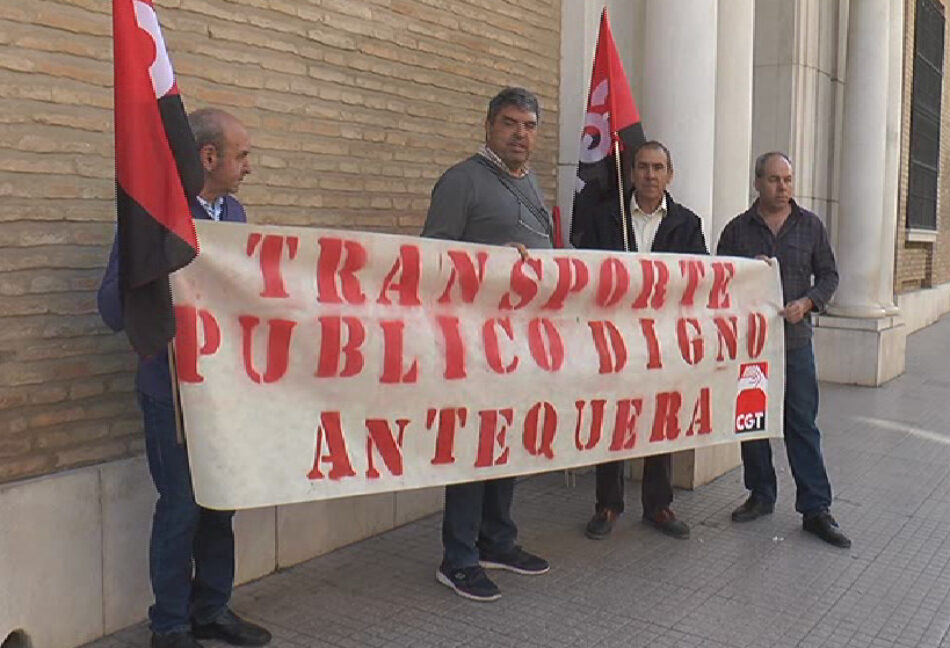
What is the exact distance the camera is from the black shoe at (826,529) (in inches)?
197

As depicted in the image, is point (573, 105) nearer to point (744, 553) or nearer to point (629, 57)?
point (629, 57)

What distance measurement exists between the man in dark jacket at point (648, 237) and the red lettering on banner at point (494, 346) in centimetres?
110

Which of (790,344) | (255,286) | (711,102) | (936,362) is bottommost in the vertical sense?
(936,362)

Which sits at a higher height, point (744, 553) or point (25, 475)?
point (25, 475)

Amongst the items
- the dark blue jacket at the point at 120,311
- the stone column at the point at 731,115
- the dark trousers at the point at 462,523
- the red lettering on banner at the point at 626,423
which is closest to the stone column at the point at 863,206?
the stone column at the point at 731,115

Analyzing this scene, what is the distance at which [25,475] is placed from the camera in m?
3.46

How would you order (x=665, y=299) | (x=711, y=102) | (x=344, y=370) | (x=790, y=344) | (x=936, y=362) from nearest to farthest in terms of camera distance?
(x=344, y=370)
(x=665, y=299)
(x=790, y=344)
(x=711, y=102)
(x=936, y=362)

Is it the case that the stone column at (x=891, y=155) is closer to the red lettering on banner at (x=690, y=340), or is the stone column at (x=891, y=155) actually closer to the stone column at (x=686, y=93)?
the stone column at (x=686, y=93)

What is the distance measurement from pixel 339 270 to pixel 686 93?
3.19 m

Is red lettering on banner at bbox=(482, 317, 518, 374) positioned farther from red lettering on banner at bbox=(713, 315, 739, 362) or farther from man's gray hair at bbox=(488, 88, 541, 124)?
red lettering on banner at bbox=(713, 315, 739, 362)

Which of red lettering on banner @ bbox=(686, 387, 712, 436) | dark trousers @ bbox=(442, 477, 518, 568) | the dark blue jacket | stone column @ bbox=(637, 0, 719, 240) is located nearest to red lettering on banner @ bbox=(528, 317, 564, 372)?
dark trousers @ bbox=(442, 477, 518, 568)

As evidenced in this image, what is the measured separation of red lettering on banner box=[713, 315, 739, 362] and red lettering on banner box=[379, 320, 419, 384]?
72.4 inches

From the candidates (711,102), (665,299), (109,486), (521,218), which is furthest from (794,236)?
(109,486)

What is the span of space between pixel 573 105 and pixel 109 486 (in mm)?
3823
